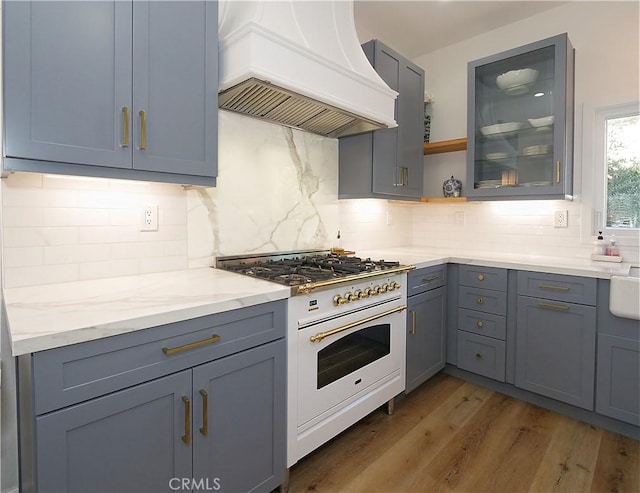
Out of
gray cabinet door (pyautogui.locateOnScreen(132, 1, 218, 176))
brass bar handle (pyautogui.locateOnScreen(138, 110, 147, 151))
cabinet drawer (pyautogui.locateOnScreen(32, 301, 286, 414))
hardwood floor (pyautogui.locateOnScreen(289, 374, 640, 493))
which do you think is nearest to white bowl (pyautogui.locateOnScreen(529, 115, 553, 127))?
hardwood floor (pyautogui.locateOnScreen(289, 374, 640, 493))

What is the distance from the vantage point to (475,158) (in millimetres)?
2768

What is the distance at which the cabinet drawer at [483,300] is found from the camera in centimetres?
243

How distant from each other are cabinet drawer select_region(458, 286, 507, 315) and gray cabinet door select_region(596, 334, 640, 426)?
539 mm

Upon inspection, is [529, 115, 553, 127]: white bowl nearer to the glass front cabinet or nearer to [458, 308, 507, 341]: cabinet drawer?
the glass front cabinet

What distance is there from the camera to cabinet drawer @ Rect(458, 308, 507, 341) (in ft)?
8.00

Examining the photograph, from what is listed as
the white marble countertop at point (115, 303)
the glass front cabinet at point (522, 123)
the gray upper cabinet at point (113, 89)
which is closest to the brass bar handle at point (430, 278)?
the glass front cabinet at point (522, 123)

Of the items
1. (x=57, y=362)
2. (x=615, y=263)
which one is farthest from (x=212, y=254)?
(x=615, y=263)

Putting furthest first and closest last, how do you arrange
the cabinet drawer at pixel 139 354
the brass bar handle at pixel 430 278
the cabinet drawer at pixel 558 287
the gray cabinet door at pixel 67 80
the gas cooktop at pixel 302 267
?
the brass bar handle at pixel 430 278
the cabinet drawer at pixel 558 287
the gas cooktop at pixel 302 267
the gray cabinet door at pixel 67 80
the cabinet drawer at pixel 139 354

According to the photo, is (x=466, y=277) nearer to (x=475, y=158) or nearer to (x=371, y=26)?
(x=475, y=158)

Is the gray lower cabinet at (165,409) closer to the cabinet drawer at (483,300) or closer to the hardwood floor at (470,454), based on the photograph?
the hardwood floor at (470,454)

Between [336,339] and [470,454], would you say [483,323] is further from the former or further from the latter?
[336,339]

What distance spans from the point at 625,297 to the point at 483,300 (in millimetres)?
766

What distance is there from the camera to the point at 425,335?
2457 mm

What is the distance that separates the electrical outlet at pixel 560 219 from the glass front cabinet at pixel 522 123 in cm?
23
